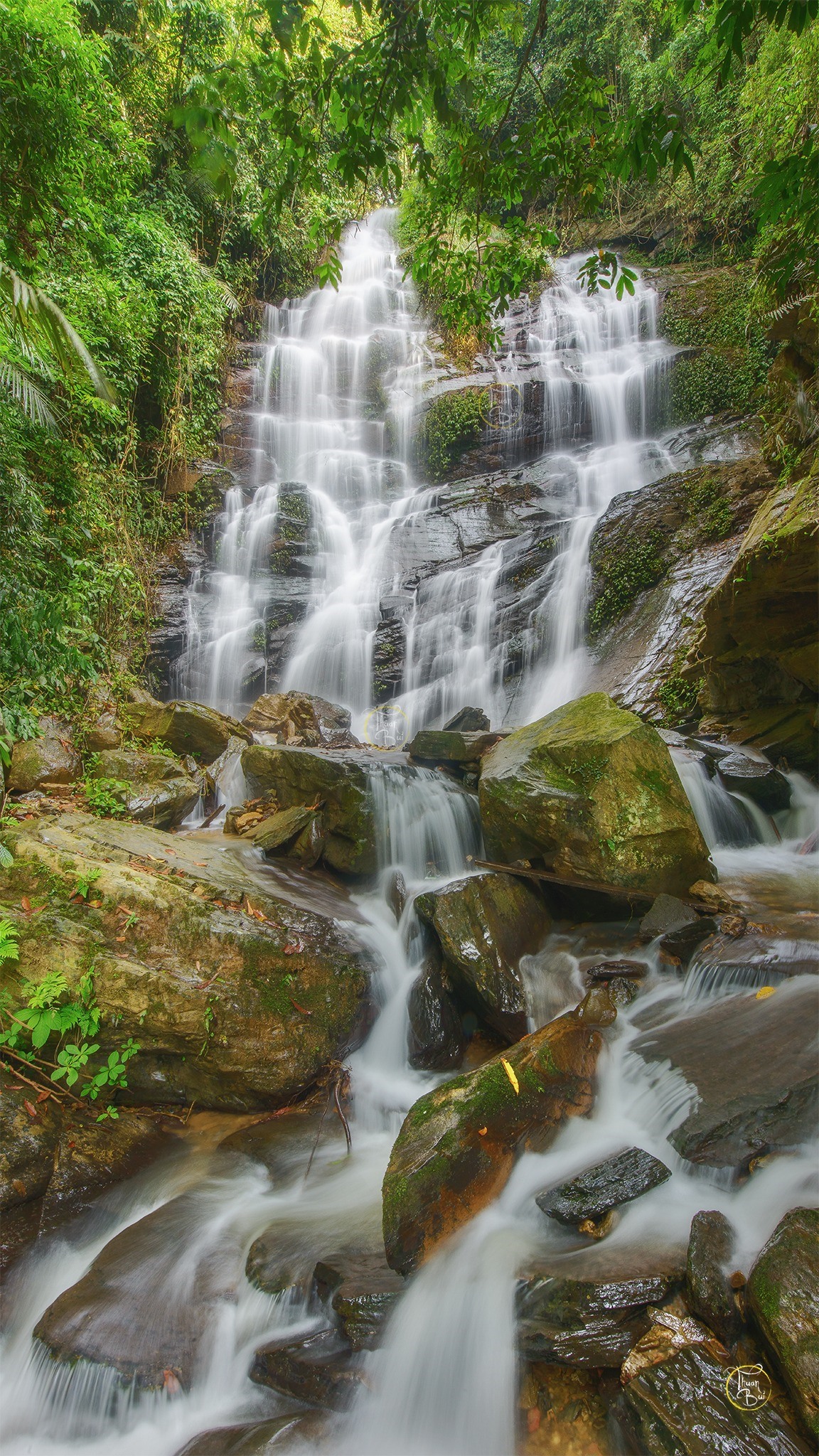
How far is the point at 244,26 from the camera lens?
10.5 ft

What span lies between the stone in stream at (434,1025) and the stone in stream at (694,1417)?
2.29m

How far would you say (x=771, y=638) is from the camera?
667 cm

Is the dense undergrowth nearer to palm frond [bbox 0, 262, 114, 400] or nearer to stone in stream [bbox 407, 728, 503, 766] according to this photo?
palm frond [bbox 0, 262, 114, 400]

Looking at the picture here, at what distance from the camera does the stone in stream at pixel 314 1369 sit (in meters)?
2.46

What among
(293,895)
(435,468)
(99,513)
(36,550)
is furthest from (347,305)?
(293,895)

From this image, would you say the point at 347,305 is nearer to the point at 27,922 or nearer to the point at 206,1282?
the point at 27,922

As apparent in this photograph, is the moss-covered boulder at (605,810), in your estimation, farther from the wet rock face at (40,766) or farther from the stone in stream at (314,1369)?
the wet rock face at (40,766)

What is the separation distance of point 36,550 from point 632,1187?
7399 mm

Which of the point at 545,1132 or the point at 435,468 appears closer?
the point at 545,1132

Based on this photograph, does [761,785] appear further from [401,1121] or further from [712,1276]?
[712,1276]

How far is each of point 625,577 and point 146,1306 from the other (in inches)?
377

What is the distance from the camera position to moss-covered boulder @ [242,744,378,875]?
19.3 feet

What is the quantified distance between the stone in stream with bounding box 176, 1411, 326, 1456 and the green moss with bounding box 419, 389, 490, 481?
16028mm

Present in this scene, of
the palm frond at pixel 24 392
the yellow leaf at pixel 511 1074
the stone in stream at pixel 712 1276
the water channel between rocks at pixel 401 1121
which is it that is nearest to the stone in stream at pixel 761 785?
the water channel between rocks at pixel 401 1121
